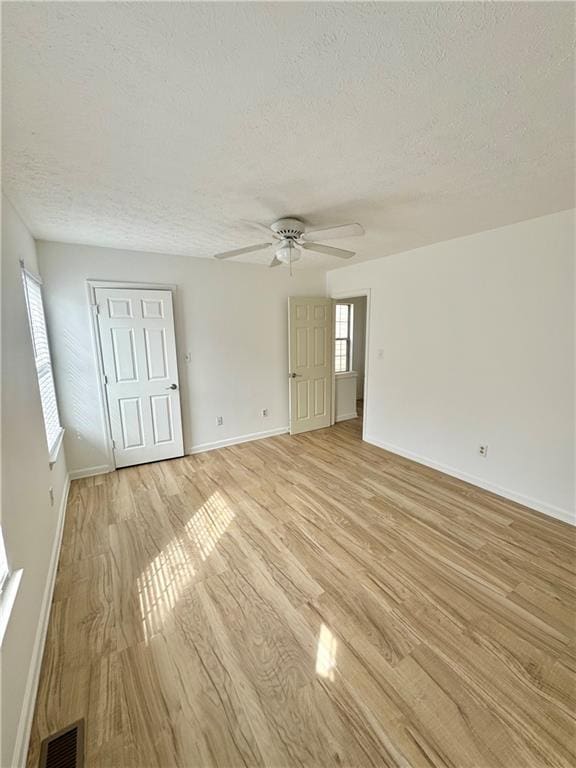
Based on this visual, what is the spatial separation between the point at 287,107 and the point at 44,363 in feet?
9.46

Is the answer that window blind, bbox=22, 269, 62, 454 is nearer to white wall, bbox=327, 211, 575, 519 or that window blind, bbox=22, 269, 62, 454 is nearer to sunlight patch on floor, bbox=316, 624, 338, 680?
sunlight patch on floor, bbox=316, 624, 338, 680

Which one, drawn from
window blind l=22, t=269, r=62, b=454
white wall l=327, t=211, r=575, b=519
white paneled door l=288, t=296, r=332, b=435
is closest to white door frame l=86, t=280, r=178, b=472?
window blind l=22, t=269, r=62, b=454

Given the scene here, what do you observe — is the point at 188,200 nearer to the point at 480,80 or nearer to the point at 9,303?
the point at 9,303

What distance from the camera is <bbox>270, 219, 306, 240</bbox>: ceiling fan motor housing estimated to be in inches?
93.3

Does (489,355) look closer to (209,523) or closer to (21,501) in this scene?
(209,523)

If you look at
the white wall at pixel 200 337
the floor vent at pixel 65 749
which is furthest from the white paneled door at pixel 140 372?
the floor vent at pixel 65 749

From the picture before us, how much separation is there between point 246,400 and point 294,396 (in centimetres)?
73

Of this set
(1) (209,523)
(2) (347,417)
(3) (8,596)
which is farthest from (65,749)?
(2) (347,417)

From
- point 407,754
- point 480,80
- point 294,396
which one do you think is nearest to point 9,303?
point 480,80

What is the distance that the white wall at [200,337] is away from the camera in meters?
3.22

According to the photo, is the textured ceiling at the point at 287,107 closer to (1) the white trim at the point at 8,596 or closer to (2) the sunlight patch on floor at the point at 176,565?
(1) the white trim at the point at 8,596

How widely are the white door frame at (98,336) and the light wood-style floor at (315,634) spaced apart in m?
0.78

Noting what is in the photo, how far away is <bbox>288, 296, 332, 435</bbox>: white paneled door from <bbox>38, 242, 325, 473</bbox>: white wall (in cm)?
18

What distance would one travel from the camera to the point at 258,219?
2.46 m
